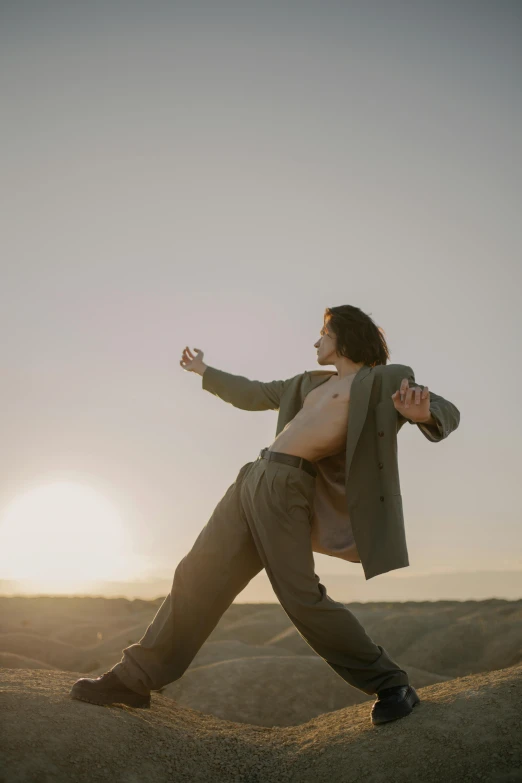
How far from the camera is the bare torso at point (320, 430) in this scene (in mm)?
4328

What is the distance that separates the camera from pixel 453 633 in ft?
32.7

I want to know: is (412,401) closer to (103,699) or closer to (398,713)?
(398,713)

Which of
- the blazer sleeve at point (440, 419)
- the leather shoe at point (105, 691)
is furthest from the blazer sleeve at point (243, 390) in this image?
the leather shoe at point (105, 691)

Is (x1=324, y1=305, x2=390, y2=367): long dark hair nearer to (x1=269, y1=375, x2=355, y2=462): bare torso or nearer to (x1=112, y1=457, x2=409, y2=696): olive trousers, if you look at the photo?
(x1=269, y1=375, x2=355, y2=462): bare torso

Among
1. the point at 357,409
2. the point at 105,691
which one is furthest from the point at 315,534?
the point at 105,691

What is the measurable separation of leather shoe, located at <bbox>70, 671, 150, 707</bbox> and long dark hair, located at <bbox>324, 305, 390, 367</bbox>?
2.54 metres

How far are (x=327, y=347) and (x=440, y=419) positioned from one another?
1115mm

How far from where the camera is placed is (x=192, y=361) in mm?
5535

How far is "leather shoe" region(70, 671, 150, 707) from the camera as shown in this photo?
408cm

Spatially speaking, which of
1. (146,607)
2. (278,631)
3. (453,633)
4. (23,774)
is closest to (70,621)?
(146,607)

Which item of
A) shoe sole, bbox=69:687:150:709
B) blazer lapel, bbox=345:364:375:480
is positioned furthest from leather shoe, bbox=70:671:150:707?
blazer lapel, bbox=345:364:375:480

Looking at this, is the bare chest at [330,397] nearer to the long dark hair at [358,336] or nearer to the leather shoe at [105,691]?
the long dark hair at [358,336]

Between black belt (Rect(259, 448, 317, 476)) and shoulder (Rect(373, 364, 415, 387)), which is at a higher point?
shoulder (Rect(373, 364, 415, 387))

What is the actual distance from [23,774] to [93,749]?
1.41ft
